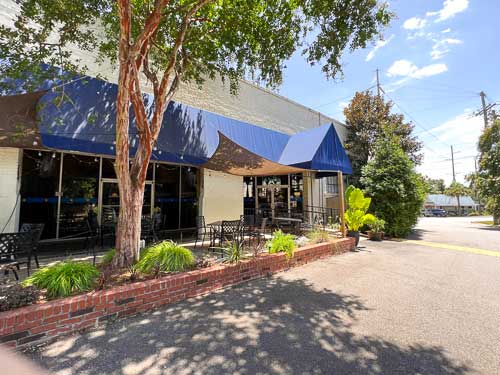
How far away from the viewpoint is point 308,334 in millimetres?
3230

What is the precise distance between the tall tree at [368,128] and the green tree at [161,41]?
14.3 meters

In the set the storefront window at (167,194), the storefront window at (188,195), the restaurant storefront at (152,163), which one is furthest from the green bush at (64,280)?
the storefront window at (188,195)

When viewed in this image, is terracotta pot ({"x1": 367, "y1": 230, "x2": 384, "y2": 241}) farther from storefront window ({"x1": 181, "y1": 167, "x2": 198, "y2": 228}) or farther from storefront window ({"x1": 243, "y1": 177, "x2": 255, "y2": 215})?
storefront window ({"x1": 181, "y1": 167, "x2": 198, "y2": 228})

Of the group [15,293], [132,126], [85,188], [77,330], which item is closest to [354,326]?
[77,330]

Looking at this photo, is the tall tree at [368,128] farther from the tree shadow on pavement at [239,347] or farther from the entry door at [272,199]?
the tree shadow on pavement at [239,347]

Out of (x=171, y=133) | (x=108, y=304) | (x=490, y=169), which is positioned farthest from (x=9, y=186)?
(x=490, y=169)

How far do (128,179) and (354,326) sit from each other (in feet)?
14.7

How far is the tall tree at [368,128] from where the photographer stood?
19.7m

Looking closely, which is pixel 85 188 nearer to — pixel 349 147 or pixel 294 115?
pixel 294 115

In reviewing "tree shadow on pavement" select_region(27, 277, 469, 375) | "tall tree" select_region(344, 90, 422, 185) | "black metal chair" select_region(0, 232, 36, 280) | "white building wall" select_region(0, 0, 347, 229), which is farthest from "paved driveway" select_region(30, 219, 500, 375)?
"tall tree" select_region(344, 90, 422, 185)

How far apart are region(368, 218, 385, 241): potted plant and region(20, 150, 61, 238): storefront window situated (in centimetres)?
1270

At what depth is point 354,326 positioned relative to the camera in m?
3.47

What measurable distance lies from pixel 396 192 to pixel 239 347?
1160 centimetres

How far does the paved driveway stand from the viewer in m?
2.62
